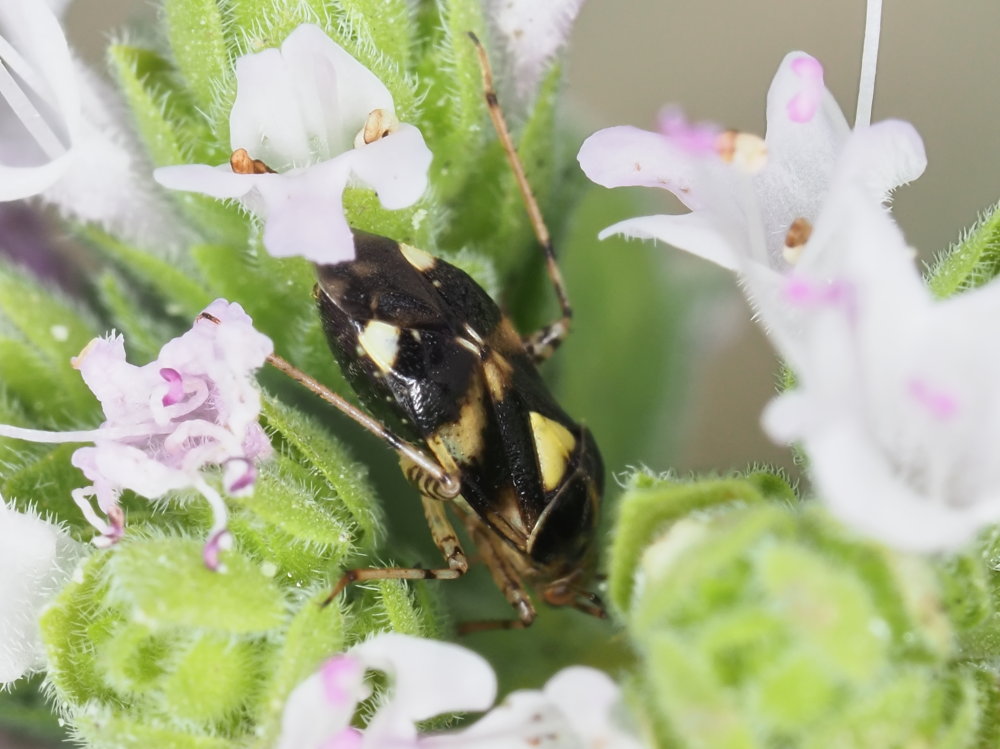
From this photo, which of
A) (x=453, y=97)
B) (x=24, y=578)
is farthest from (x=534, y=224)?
(x=24, y=578)

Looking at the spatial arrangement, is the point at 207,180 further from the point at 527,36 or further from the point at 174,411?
the point at 527,36

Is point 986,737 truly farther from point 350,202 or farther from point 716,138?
point 350,202

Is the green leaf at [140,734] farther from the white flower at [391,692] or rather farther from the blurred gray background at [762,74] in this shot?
the blurred gray background at [762,74]

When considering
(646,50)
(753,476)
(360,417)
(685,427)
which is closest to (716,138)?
(753,476)

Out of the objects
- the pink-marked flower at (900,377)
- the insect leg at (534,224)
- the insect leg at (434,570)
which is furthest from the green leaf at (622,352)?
the pink-marked flower at (900,377)

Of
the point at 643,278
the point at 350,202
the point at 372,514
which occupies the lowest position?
the point at 643,278
